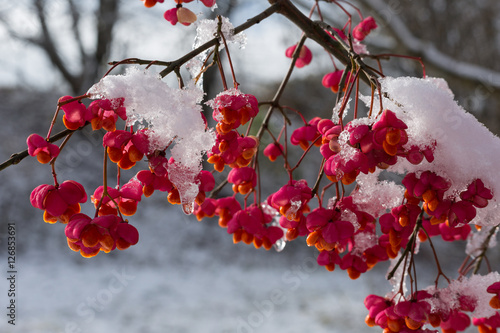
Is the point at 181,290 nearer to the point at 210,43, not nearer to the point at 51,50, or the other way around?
the point at 210,43

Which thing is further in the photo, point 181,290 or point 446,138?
point 181,290

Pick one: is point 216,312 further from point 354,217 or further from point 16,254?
point 354,217

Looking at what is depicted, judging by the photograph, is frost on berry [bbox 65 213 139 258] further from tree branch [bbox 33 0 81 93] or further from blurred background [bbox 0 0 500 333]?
tree branch [bbox 33 0 81 93]

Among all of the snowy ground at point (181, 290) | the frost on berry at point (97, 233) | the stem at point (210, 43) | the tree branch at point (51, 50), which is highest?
the tree branch at point (51, 50)

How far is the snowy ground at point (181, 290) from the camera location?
308 cm

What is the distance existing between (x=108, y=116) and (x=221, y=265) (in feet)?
12.7

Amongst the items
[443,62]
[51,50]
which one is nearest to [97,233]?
[443,62]

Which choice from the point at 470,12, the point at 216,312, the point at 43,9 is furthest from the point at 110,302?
the point at 470,12

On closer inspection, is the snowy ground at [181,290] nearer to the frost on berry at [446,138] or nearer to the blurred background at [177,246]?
the blurred background at [177,246]

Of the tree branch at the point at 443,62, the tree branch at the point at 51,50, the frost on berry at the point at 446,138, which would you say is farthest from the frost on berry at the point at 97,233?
the tree branch at the point at 51,50

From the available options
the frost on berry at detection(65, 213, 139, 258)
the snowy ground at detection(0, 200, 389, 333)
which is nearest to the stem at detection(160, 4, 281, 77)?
the frost on berry at detection(65, 213, 139, 258)

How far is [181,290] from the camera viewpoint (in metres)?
3.63

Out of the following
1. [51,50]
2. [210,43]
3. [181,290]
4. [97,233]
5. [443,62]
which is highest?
[51,50]

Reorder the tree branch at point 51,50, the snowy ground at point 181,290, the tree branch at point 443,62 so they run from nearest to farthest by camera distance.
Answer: the tree branch at point 443,62, the snowy ground at point 181,290, the tree branch at point 51,50
